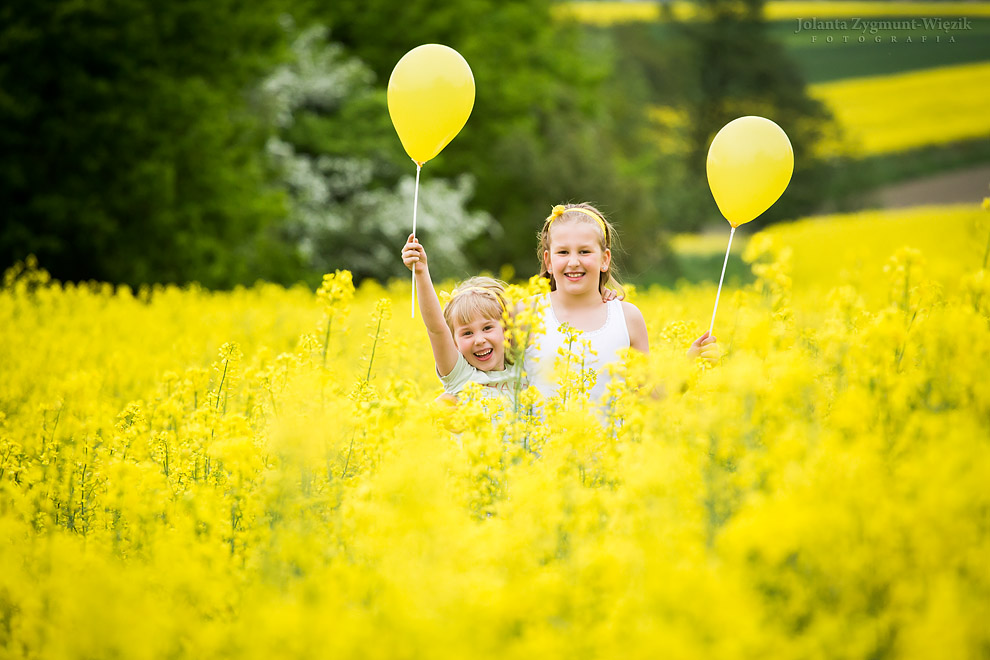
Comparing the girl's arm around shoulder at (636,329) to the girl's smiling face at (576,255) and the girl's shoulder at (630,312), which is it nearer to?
the girl's shoulder at (630,312)

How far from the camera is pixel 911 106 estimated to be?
4669 cm

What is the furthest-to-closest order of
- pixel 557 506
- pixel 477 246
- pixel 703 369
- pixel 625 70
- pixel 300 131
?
pixel 625 70
pixel 477 246
pixel 300 131
pixel 703 369
pixel 557 506

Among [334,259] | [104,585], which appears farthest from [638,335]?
[334,259]

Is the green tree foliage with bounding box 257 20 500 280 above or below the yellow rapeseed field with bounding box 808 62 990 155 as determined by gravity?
below

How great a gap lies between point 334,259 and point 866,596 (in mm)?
19180

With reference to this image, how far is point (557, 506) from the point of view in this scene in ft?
8.32

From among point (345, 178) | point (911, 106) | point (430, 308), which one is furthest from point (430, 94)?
point (911, 106)

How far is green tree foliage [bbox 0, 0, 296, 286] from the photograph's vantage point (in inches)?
504

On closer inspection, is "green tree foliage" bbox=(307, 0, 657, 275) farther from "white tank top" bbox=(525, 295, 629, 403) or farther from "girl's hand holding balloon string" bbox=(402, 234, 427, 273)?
"girl's hand holding balloon string" bbox=(402, 234, 427, 273)

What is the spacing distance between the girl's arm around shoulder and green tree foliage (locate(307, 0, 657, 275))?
17.7 metres

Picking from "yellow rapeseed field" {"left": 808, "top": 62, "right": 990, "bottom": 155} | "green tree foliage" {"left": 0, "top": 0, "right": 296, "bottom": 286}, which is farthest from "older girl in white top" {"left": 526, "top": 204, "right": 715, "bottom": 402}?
"yellow rapeseed field" {"left": 808, "top": 62, "right": 990, "bottom": 155}

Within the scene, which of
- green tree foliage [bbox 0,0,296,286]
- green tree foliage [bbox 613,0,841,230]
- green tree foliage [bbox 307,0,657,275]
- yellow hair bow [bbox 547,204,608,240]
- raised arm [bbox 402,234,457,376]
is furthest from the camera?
green tree foliage [bbox 613,0,841,230]

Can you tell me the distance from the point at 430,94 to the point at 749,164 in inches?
65.0

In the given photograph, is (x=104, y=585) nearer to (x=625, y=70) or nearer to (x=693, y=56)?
(x=625, y=70)
